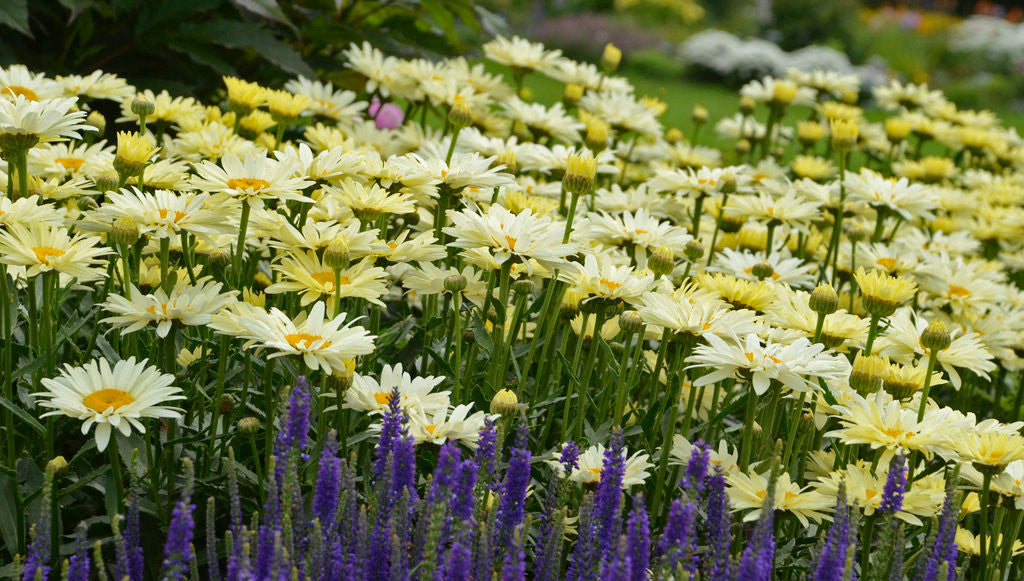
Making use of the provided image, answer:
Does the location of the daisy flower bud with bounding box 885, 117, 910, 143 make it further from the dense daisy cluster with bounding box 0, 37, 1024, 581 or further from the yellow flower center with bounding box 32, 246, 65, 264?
the yellow flower center with bounding box 32, 246, 65, 264

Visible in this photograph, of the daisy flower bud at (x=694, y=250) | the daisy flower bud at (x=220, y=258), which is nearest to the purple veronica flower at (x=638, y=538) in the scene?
the daisy flower bud at (x=220, y=258)

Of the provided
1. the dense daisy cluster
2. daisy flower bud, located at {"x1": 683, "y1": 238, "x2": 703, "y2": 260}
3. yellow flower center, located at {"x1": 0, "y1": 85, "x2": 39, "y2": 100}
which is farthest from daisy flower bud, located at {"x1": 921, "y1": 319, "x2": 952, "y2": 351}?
yellow flower center, located at {"x1": 0, "y1": 85, "x2": 39, "y2": 100}

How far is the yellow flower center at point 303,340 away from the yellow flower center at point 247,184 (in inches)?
14.1

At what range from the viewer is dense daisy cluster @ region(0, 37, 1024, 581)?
5.18 feet

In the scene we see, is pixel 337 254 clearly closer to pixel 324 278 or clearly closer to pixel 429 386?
pixel 324 278

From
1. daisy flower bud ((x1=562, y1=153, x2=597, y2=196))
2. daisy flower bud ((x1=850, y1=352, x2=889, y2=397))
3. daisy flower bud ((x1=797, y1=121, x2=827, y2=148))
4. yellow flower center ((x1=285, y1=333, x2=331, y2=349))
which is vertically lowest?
yellow flower center ((x1=285, y1=333, x2=331, y2=349))

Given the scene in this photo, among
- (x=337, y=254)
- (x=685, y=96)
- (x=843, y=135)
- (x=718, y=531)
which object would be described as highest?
(x=685, y=96)

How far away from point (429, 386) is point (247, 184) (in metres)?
0.52

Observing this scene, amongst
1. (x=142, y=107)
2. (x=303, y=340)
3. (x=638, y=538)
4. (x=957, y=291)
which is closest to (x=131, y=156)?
(x=142, y=107)

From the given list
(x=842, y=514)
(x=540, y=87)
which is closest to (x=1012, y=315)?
(x=842, y=514)

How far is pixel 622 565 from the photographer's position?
135 centimetres

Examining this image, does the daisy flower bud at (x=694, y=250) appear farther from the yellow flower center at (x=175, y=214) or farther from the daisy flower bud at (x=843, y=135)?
the yellow flower center at (x=175, y=214)

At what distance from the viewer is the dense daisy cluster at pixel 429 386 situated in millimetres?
1579

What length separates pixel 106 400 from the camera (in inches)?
67.6
